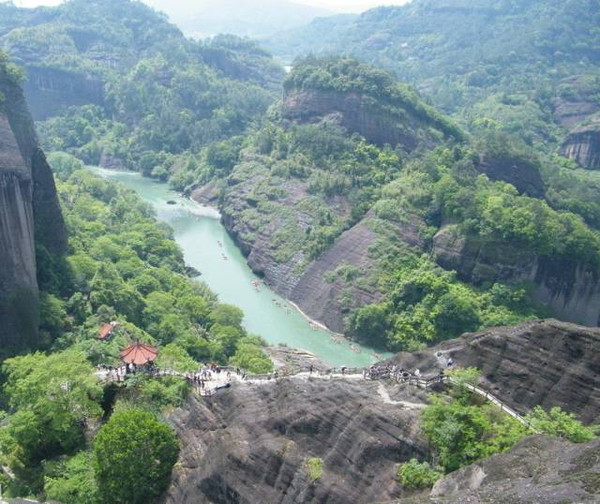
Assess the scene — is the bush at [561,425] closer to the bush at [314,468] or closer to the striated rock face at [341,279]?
the bush at [314,468]

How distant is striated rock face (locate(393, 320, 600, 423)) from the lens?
27391mm

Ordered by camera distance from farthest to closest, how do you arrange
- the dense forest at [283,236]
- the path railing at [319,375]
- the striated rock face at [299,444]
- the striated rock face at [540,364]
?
the dense forest at [283,236] < the path railing at [319,375] < the striated rock face at [540,364] < the striated rock face at [299,444]

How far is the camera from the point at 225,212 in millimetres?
98125

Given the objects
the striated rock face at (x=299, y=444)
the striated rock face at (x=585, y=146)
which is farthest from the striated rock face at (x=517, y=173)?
the striated rock face at (x=299, y=444)

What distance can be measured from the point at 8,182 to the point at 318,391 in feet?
98.5

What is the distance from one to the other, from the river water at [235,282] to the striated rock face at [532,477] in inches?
1470

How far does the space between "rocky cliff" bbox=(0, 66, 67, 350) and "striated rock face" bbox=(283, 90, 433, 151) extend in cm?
4832

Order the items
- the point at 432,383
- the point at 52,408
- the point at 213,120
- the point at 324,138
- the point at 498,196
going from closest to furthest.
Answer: the point at 432,383 → the point at 52,408 → the point at 498,196 → the point at 324,138 → the point at 213,120

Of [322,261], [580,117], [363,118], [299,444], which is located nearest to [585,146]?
[580,117]

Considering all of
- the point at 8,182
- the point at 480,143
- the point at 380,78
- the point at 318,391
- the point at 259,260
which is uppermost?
the point at 380,78

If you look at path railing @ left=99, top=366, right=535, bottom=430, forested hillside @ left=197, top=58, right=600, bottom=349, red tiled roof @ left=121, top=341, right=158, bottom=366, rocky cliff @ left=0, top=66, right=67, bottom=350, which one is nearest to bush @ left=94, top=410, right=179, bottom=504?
path railing @ left=99, top=366, right=535, bottom=430

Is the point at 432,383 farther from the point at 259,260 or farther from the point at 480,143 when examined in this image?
the point at 480,143

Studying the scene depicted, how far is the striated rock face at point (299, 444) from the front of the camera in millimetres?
26172

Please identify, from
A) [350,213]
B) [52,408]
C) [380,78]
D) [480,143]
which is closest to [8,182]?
[52,408]
